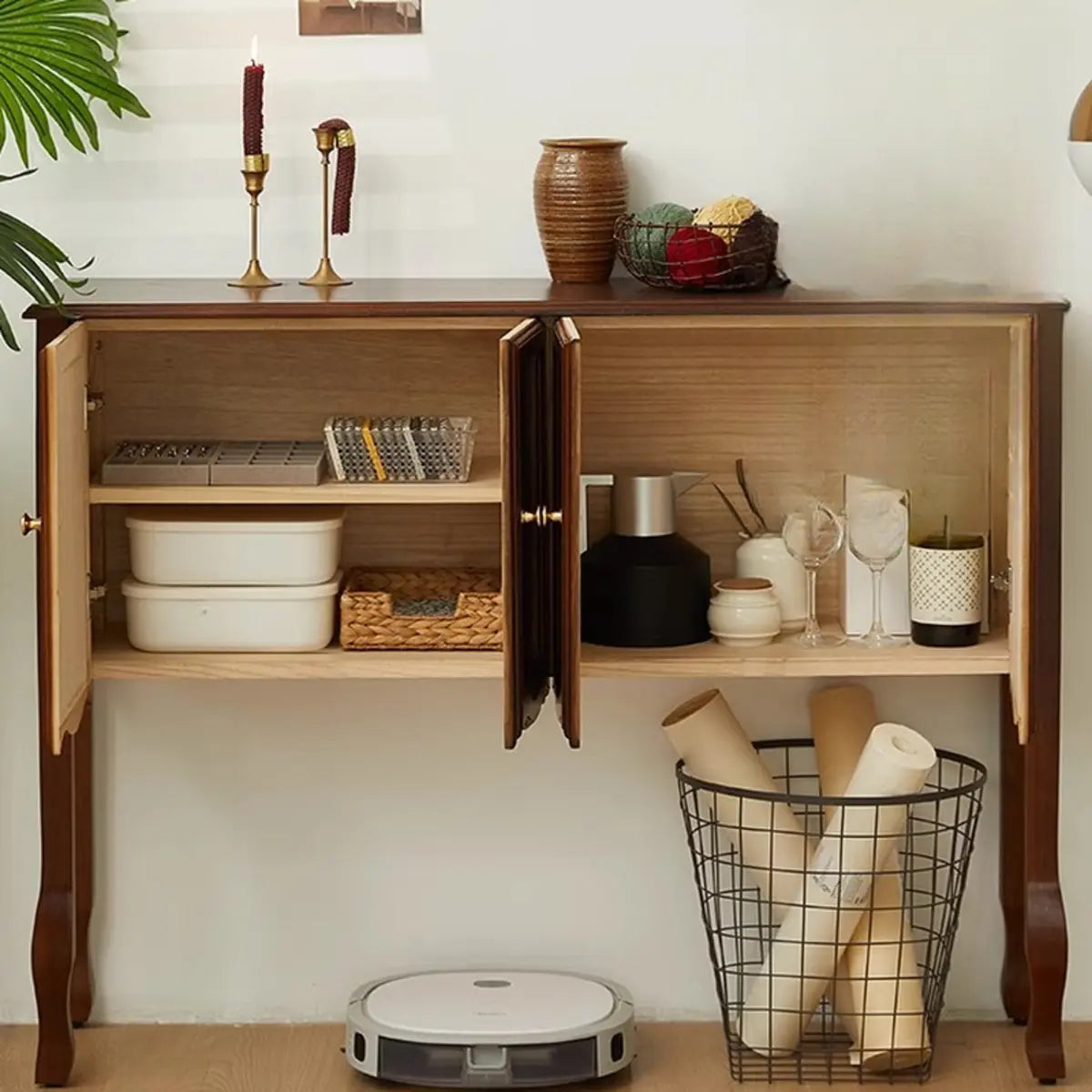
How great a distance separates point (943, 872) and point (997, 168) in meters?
0.98

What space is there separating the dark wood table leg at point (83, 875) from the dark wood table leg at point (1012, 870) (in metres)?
1.27

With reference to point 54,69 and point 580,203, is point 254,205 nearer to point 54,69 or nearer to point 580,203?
point 54,69

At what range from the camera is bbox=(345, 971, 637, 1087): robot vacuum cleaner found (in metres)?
2.44

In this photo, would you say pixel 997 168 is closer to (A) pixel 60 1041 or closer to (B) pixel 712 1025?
(B) pixel 712 1025

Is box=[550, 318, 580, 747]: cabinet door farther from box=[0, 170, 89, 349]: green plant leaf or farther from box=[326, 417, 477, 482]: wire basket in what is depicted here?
box=[0, 170, 89, 349]: green plant leaf

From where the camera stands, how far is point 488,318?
2291 mm

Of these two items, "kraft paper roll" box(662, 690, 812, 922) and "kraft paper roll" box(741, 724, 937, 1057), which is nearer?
"kraft paper roll" box(741, 724, 937, 1057)

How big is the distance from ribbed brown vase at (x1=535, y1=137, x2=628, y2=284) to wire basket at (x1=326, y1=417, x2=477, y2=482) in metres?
0.27

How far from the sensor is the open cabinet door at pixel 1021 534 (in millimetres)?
2275

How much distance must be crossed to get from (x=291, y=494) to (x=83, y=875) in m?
0.70

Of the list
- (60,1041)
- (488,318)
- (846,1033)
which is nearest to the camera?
(488,318)

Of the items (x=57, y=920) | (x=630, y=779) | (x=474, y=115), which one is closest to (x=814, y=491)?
(x=630, y=779)

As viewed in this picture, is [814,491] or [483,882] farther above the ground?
[814,491]

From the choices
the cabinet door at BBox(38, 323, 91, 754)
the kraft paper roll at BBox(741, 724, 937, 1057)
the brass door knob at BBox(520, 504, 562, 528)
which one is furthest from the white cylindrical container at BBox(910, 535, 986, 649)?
the cabinet door at BBox(38, 323, 91, 754)
